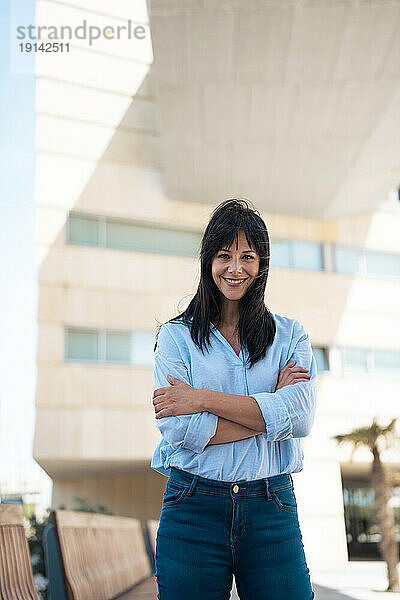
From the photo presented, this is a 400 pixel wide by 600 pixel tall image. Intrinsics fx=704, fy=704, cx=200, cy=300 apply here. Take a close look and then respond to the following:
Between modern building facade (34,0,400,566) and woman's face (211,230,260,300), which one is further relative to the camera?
modern building facade (34,0,400,566)

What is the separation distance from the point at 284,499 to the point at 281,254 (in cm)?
1359

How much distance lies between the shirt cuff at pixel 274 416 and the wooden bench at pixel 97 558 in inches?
62.2

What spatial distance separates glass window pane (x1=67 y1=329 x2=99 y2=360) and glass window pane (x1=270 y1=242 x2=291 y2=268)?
414cm

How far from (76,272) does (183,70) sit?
16.6 feet

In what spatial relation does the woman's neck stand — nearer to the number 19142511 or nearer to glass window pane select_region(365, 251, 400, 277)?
the number 19142511

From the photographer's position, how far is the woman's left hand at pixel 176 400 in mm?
1375

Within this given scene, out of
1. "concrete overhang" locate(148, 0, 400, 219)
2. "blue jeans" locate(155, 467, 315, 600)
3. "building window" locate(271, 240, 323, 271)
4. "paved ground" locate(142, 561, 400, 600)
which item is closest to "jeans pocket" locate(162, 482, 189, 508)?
"blue jeans" locate(155, 467, 315, 600)

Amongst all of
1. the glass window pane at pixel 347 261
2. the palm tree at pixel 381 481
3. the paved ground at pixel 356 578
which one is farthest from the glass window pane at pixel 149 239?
the paved ground at pixel 356 578

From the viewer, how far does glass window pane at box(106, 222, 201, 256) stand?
1370 centimetres

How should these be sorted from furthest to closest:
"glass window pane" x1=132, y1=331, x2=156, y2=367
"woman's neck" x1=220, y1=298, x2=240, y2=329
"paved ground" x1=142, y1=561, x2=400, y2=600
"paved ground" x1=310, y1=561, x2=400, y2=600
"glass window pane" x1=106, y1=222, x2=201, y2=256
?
"glass window pane" x1=106, y1=222, x2=201, y2=256 < "glass window pane" x1=132, y1=331, x2=156, y2=367 < "paved ground" x1=310, y1=561, x2=400, y2=600 < "paved ground" x1=142, y1=561, x2=400, y2=600 < "woman's neck" x1=220, y1=298, x2=240, y2=329

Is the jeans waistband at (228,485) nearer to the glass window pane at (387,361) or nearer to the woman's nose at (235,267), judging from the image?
the woman's nose at (235,267)

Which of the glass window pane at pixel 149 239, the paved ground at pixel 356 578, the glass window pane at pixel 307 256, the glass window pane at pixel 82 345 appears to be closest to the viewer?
the paved ground at pixel 356 578

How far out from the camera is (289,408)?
1385 mm

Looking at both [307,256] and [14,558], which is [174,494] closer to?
[14,558]
